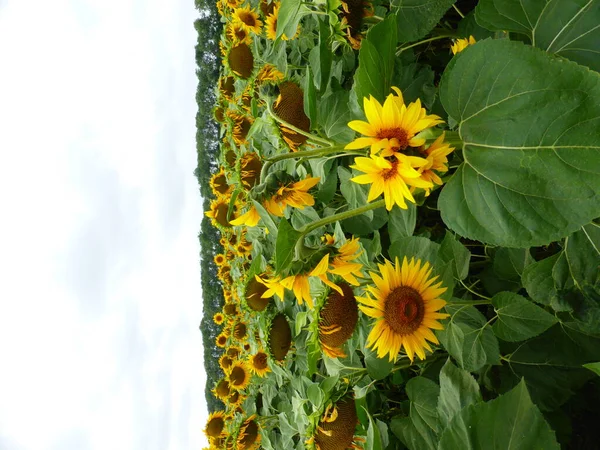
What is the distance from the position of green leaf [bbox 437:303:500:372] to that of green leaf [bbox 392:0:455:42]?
62 centimetres

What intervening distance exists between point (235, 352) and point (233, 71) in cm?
171

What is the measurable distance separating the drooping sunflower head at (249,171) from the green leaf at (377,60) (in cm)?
84

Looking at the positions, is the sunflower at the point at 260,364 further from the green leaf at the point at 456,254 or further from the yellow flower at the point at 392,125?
the yellow flower at the point at 392,125

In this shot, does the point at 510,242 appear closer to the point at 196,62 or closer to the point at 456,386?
the point at 456,386

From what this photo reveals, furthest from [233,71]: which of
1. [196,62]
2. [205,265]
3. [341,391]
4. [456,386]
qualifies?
[196,62]

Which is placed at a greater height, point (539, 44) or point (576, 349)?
point (539, 44)

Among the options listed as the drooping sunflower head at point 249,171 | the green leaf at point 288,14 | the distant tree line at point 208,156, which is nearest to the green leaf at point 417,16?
the green leaf at point 288,14

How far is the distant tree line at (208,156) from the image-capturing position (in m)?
5.61

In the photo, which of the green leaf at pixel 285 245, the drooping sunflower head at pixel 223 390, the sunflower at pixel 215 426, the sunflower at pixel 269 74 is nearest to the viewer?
the green leaf at pixel 285 245

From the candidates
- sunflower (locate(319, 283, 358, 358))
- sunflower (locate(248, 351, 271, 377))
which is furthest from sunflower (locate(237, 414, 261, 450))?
sunflower (locate(319, 283, 358, 358))

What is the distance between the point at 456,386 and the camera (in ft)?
3.01

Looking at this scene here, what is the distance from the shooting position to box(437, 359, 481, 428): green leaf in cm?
90

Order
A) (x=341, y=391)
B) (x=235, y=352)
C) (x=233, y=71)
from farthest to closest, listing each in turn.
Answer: (x=235, y=352), (x=233, y=71), (x=341, y=391)

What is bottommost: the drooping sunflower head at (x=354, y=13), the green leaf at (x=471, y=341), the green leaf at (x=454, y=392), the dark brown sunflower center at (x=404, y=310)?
the green leaf at (x=454, y=392)
